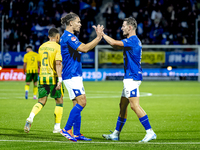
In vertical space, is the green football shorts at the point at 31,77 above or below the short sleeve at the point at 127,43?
below

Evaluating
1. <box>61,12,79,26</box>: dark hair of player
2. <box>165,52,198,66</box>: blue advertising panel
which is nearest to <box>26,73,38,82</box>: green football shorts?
<box>61,12,79,26</box>: dark hair of player

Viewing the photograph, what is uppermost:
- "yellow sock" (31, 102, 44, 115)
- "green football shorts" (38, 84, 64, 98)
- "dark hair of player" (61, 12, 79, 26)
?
"dark hair of player" (61, 12, 79, 26)

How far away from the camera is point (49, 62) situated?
25.6ft

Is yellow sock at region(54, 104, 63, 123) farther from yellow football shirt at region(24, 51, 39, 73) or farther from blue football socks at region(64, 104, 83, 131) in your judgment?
yellow football shirt at region(24, 51, 39, 73)

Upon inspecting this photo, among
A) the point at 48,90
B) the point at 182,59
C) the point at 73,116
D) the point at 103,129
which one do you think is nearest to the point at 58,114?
the point at 48,90

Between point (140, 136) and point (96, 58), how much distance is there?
23.5 meters

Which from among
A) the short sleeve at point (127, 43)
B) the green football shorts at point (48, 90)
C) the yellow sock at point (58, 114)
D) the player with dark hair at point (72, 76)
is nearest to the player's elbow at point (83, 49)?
the player with dark hair at point (72, 76)

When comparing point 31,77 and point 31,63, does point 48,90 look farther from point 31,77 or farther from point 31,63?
point 31,63

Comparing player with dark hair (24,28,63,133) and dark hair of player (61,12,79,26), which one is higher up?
dark hair of player (61,12,79,26)

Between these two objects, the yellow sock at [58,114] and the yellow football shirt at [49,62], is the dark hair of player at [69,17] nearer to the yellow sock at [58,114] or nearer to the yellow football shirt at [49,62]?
the yellow football shirt at [49,62]

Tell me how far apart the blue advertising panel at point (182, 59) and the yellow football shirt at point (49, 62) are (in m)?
23.9

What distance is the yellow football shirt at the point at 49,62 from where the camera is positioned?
25.5ft

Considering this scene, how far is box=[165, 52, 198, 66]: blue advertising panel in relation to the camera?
30750 mm

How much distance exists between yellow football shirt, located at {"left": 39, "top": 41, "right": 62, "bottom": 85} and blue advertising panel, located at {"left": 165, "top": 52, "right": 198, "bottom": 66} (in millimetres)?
23882
